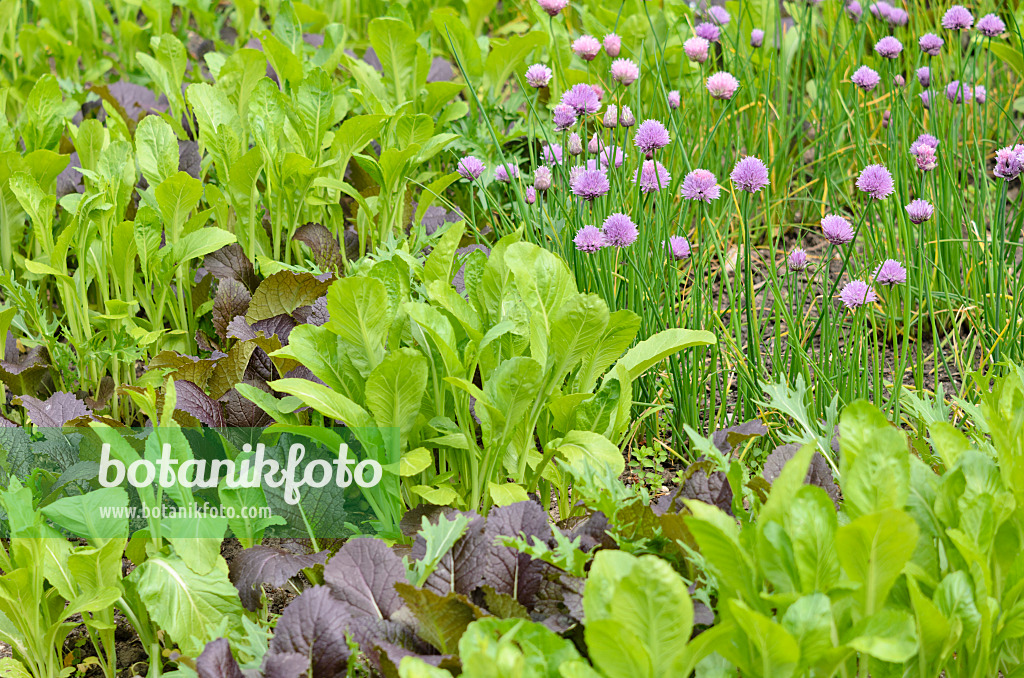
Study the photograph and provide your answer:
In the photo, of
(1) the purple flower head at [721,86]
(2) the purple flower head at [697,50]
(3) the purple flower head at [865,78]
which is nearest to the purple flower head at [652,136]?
(1) the purple flower head at [721,86]

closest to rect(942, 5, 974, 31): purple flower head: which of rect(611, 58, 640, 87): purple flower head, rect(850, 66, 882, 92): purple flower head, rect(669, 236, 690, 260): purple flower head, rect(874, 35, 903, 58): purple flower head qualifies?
rect(874, 35, 903, 58): purple flower head

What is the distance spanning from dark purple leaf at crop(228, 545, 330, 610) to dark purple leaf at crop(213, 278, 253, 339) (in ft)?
2.60

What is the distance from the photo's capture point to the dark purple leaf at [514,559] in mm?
1378

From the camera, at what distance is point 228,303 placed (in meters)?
2.17

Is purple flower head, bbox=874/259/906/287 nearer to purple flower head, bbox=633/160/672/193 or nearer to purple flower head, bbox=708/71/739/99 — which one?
purple flower head, bbox=633/160/672/193

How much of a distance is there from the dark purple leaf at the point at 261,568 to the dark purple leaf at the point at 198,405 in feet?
1.13

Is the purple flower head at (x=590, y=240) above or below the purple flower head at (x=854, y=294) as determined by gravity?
above

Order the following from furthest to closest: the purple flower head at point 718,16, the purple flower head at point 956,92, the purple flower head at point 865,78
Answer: the purple flower head at point 718,16 < the purple flower head at point 956,92 < the purple flower head at point 865,78

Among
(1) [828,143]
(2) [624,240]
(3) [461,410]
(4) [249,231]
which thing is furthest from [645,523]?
(1) [828,143]

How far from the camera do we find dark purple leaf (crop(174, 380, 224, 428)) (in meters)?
1.75

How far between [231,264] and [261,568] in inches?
41.3

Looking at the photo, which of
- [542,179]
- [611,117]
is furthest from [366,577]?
[611,117]

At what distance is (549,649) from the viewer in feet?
3.65

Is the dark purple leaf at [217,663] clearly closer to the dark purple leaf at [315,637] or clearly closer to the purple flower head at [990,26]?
the dark purple leaf at [315,637]
